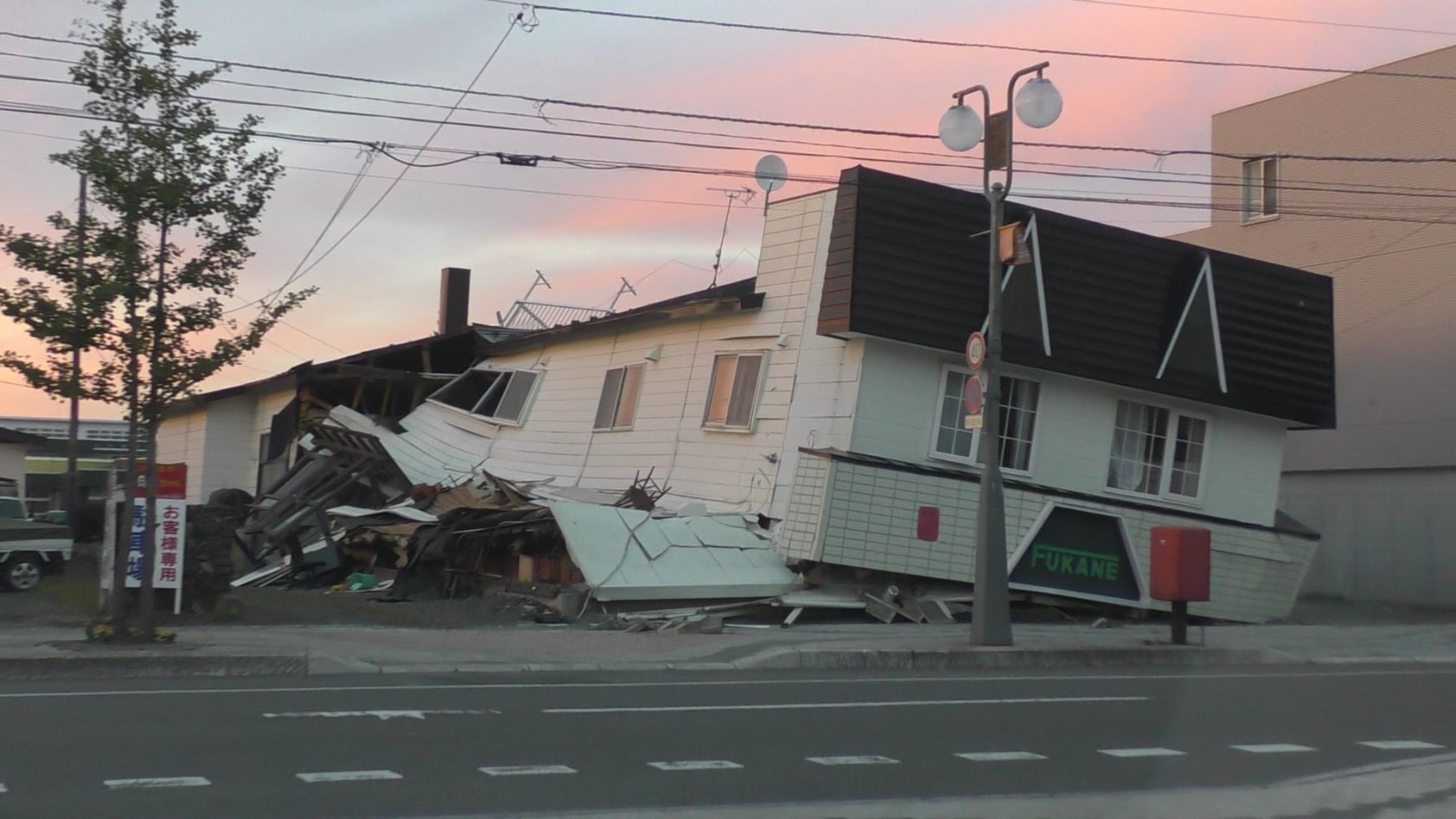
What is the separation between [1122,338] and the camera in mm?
19891

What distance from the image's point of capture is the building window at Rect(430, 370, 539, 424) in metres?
26.0

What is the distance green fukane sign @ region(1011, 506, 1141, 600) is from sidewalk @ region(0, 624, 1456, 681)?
1.09m

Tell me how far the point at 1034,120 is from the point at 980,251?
13.8ft

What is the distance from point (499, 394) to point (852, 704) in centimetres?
1689

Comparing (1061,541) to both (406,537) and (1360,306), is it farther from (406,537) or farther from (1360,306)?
(1360,306)

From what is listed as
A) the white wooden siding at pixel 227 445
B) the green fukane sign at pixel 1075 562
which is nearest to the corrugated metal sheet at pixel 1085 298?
the green fukane sign at pixel 1075 562

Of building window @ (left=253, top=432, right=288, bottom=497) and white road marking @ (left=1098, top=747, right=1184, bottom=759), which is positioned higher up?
white road marking @ (left=1098, top=747, right=1184, bottom=759)

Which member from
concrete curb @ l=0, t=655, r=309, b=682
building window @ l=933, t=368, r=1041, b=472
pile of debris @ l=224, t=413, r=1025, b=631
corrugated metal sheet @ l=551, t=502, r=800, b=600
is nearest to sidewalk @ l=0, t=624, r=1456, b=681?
concrete curb @ l=0, t=655, r=309, b=682

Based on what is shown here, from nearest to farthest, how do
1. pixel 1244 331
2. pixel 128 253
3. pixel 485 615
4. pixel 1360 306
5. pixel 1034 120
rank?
pixel 128 253
pixel 1034 120
pixel 485 615
pixel 1244 331
pixel 1360 306

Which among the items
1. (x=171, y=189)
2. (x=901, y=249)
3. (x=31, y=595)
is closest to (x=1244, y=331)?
(x=901, y=249)

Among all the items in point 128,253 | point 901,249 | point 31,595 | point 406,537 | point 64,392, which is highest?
point 901,249

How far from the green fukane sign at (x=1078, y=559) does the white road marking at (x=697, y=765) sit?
11.2m

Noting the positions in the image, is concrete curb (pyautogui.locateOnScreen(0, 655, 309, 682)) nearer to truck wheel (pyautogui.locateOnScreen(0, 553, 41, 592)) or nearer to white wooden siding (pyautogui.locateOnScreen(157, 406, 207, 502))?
truck wheel (pyautogui.locateOnScreen(0, 553, 41, 592))

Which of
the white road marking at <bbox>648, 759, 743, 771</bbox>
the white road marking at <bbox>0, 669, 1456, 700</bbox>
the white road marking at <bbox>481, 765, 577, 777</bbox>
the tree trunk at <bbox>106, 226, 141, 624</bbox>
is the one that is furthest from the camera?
the tree trunk at <bbox>106, 226, 141, 624</bbox>
